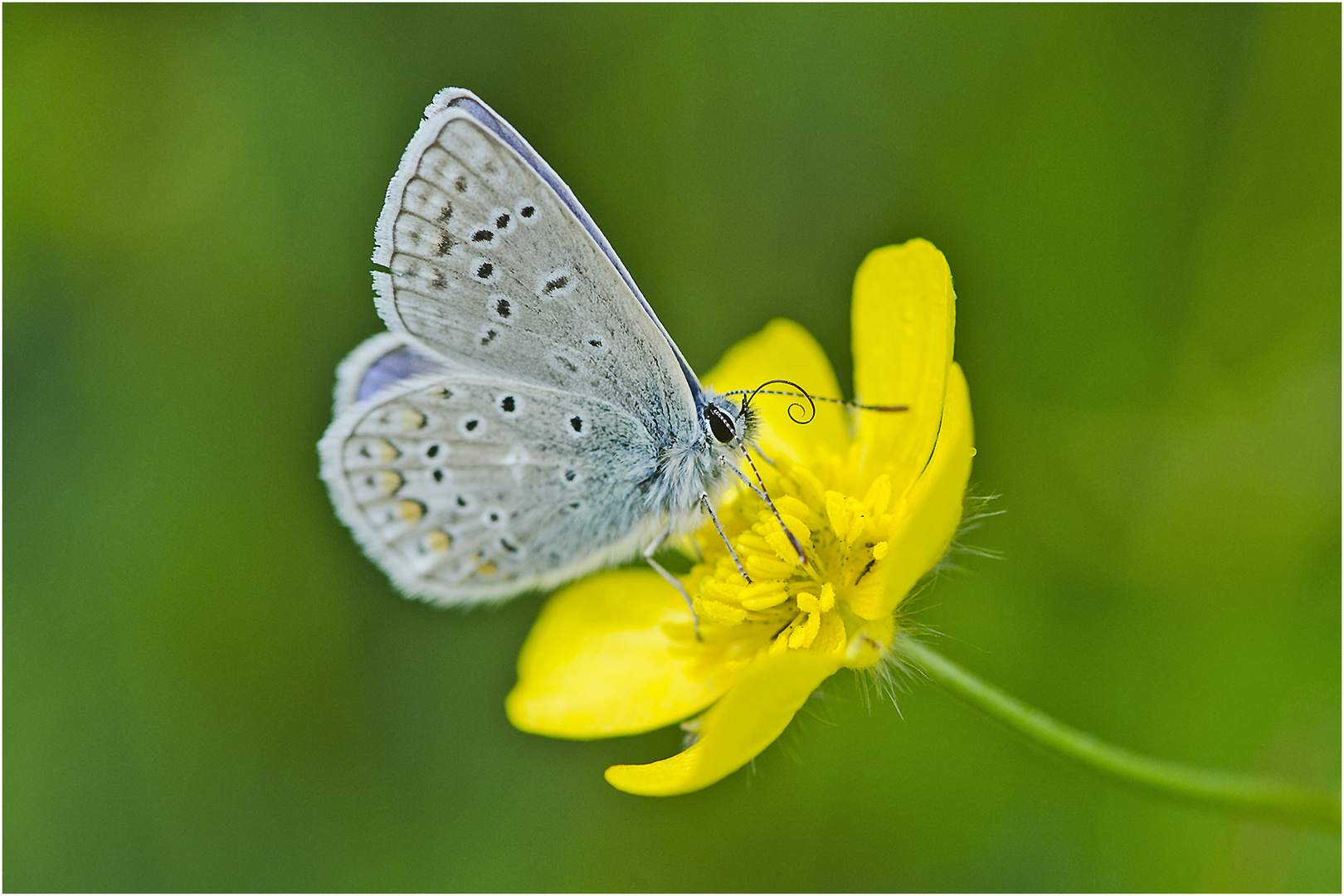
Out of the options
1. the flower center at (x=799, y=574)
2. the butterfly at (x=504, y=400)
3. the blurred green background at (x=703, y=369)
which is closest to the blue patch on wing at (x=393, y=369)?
the butterfly at (x=504, y=400)

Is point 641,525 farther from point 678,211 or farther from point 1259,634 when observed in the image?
point 1259,634

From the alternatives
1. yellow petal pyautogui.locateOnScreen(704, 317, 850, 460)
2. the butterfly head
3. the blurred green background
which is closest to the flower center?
the butterfly head

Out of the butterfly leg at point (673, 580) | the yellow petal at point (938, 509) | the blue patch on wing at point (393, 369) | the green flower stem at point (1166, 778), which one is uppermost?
the blue patch on wing at point (393, 369)

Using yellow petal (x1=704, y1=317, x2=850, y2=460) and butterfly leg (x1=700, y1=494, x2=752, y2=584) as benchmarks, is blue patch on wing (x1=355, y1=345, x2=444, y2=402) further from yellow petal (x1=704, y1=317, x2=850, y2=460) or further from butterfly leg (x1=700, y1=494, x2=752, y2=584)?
yellow petal (x1=704, y1=317, x2=850, y2=460)

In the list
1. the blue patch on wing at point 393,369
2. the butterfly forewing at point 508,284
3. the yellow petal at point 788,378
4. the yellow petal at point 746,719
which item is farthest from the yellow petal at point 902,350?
the blue patch on wing at point 393,369

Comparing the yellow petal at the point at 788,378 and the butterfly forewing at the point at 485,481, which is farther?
the yellow petal at the point at 788,378

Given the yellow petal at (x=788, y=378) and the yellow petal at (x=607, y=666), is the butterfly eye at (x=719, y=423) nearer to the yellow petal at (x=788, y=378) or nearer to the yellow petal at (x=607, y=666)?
the yellow petal at (x=788, y=378)

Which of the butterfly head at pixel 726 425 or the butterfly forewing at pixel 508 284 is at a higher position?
the butterfly forewing at pixel 508 284

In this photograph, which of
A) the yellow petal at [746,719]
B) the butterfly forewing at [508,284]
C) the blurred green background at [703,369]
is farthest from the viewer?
the blurred green background at [703,369]

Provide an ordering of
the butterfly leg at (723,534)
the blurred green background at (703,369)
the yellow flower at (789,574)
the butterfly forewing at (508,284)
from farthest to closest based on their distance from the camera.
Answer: the blurred green background at (703,369) → the butterfly leg at (723,534) → the butterfly forewing at (508,284) → the yellow flower at (789,574)
